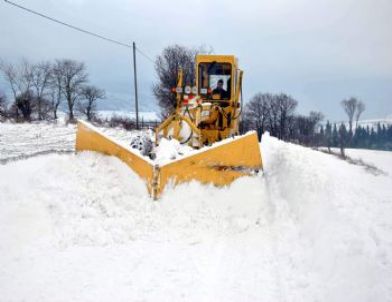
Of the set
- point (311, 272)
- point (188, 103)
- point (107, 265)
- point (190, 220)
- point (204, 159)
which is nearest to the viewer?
point (311, 272)

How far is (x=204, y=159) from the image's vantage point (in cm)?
589

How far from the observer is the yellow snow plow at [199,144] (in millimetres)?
5754

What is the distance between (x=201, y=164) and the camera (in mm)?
5859

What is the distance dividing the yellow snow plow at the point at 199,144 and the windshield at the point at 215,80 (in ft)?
0.08

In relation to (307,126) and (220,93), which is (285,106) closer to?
(307,126)

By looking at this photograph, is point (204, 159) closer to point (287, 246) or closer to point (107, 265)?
point (287, 246)

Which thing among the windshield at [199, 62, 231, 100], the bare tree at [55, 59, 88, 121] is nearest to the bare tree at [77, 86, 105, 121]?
the bare tree at [55, 59, 88, 121]

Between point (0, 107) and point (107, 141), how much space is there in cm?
4498

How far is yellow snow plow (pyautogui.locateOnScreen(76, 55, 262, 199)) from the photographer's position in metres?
5.75

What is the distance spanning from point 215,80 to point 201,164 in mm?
4616

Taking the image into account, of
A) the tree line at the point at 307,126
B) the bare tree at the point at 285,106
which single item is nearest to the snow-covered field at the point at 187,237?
the tree line at the point at 307,126

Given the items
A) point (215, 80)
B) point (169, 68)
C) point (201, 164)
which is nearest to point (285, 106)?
point (169, 68)

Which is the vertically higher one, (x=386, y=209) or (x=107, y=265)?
(x=386, y=209)

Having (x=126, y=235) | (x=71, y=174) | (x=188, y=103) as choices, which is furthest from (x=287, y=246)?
(x=188, y=103)
